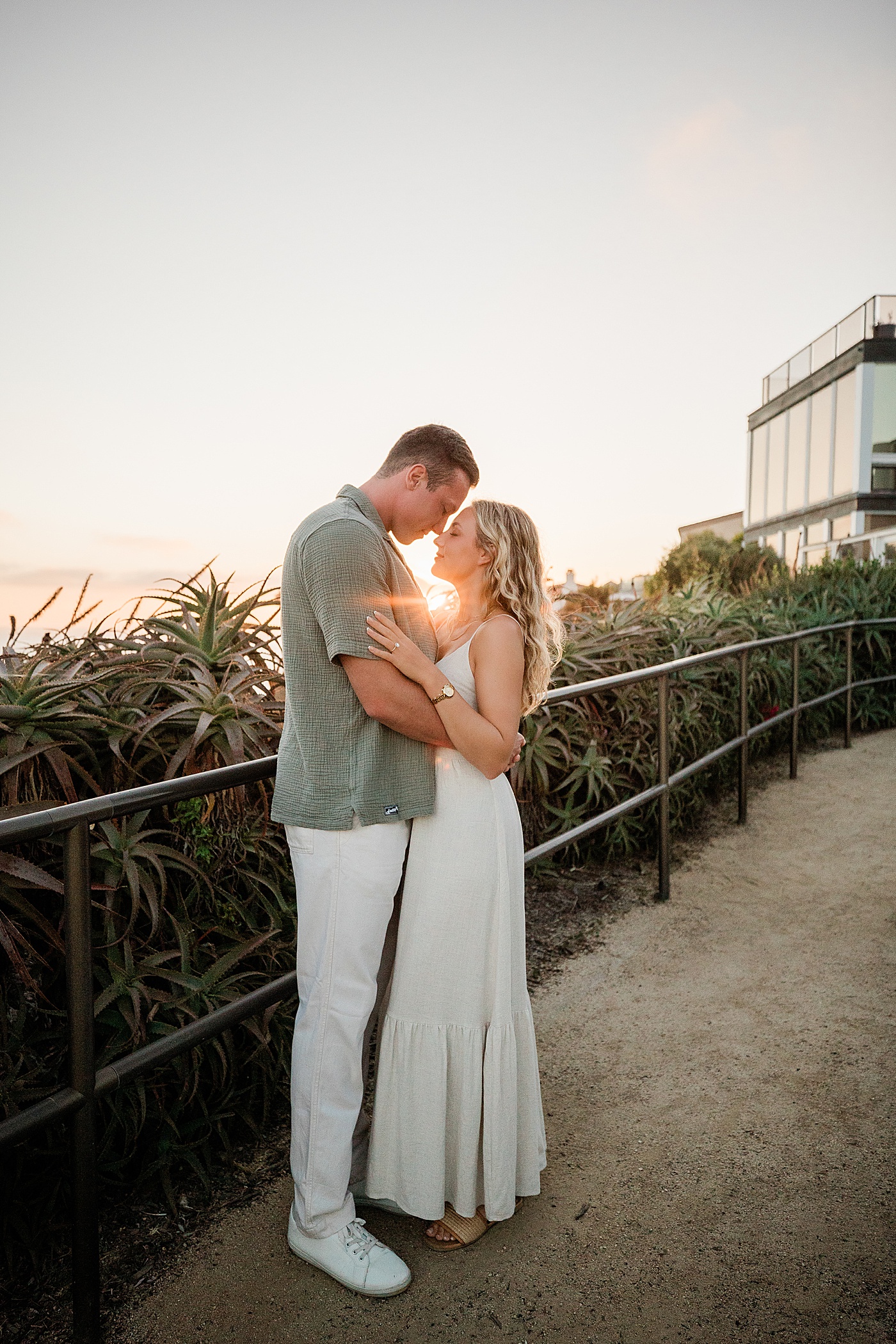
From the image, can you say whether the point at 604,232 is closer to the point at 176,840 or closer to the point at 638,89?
the point at 638,89

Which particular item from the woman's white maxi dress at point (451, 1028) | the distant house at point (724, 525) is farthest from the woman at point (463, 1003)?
the distant house at point (724, 525)

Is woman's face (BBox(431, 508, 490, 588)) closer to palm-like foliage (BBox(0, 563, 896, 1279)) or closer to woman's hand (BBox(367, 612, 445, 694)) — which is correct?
woman's hand (BBox(367, 612, 445, 694))

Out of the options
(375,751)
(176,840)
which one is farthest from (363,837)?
(176,840)

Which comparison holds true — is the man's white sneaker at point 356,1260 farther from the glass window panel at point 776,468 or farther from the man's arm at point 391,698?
the glass window panel at point 776,468

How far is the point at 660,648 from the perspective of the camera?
17.9 ft

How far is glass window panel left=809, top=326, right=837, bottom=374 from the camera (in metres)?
28.1

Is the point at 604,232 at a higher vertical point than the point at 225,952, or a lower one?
higher

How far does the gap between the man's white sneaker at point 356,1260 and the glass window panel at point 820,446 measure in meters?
30.5

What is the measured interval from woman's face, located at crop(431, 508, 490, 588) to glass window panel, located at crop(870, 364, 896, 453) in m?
28.4

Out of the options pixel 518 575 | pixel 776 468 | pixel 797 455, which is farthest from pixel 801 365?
pixel 518 575

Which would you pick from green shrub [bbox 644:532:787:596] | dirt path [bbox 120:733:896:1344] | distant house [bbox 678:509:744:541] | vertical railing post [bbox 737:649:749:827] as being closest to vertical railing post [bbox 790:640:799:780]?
Answer: vertical railing post [bbox 737:649:749:827]

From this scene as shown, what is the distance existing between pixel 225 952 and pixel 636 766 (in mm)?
2963

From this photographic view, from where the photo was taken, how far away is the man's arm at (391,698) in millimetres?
1689

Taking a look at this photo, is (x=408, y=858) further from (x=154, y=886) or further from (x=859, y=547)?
(x=859, y=547)
